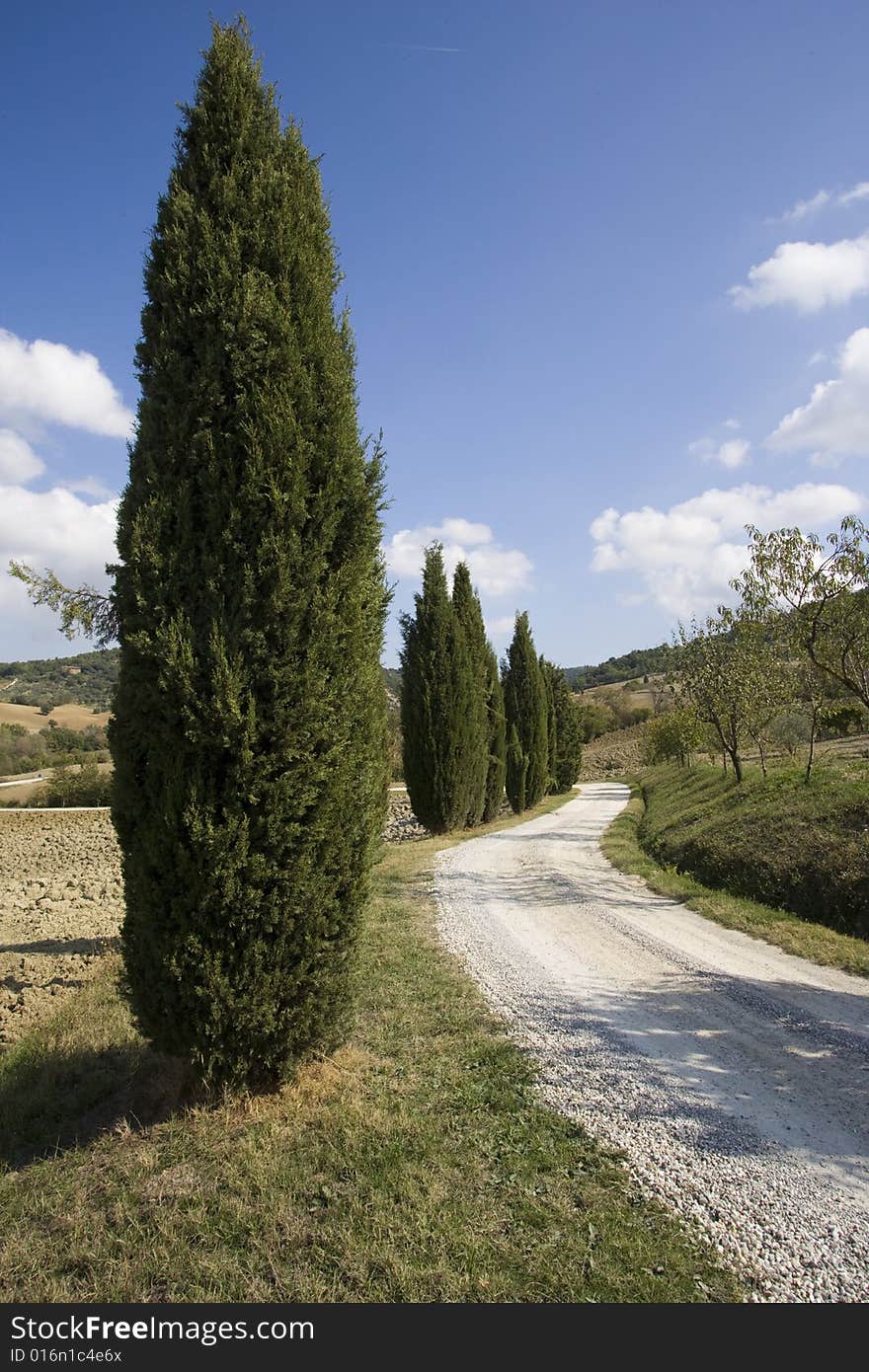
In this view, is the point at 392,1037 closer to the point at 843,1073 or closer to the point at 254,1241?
the point at 254,1241

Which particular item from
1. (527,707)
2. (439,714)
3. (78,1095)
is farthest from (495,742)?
(78,1095)

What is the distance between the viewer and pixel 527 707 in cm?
3173

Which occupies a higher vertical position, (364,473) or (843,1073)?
→ (364,473)

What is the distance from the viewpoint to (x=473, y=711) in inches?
839

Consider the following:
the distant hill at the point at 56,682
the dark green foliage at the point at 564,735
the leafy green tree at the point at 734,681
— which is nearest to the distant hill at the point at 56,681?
the distant hill at the point at 56,682

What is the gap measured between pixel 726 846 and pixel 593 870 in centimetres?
260

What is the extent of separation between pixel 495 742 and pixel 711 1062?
73.7 feet

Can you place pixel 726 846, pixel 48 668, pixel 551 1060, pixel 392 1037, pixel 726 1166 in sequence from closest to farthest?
pixel 726 1166, pixel 551 1060, pixel 392 1037, pixel 726 846, pixel 48 668

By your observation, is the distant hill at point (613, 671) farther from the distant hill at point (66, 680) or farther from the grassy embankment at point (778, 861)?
the grassy embankment at point (778, 861)

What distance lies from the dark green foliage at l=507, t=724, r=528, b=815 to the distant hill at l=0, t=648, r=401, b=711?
6596 cm

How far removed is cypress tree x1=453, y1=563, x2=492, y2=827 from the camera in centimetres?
2106

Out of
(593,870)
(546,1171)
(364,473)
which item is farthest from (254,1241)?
(593,870)

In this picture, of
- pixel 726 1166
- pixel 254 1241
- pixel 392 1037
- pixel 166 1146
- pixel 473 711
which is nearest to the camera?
pixel 254 1241

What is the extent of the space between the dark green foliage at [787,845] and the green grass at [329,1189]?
6880mm
